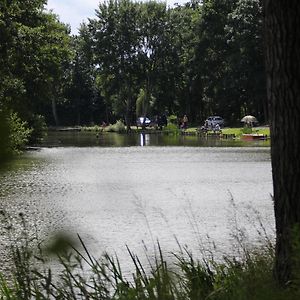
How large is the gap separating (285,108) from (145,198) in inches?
608

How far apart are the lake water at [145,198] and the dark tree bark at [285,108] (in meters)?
2.31

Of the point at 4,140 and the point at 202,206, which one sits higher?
the point at 4,140

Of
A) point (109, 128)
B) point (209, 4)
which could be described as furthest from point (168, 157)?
point (109, 128)

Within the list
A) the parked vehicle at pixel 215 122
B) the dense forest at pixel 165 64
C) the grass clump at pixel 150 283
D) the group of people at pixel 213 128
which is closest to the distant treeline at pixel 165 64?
the dense forest at pixel 165 64

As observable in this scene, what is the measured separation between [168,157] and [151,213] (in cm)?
2025

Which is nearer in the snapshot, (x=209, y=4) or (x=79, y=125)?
(x=209, y=4)

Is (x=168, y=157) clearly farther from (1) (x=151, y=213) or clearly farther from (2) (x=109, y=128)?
(2) (x=109, y=128)

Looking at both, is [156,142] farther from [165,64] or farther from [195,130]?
[165,64]

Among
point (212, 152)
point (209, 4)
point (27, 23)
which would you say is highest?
point (209, 4)

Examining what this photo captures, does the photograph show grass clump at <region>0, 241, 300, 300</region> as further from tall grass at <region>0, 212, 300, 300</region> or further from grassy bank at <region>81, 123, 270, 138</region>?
grassy bank at <region>81, 123, 270, 138</region>

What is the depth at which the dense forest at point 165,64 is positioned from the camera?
68375mm

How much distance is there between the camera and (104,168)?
30938 mm

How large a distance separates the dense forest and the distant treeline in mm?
84

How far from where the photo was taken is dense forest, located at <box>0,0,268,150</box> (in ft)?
224
